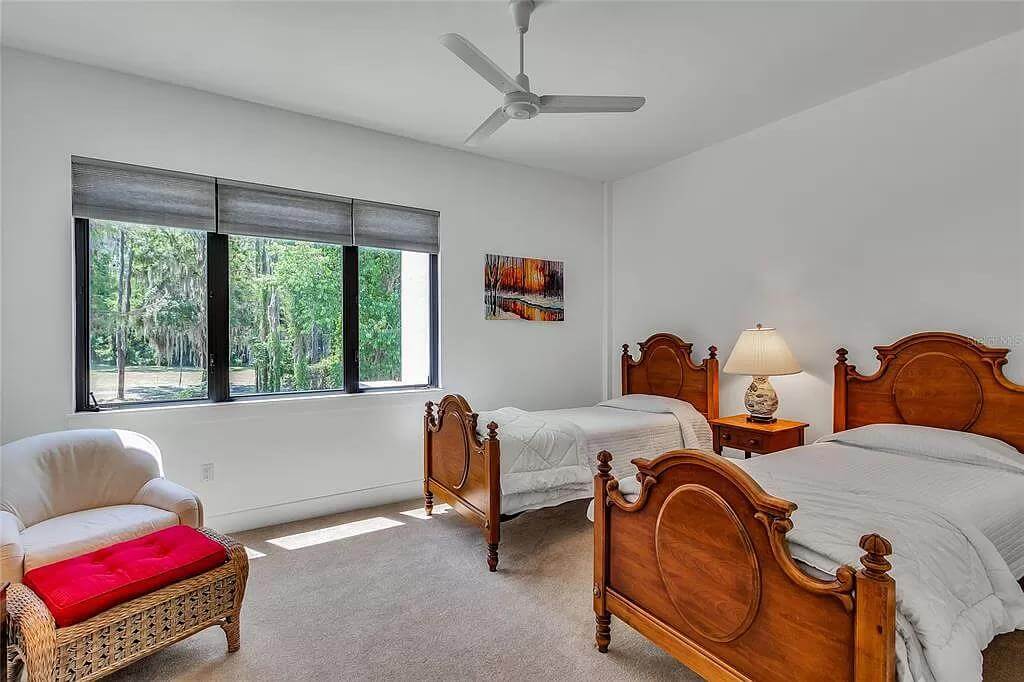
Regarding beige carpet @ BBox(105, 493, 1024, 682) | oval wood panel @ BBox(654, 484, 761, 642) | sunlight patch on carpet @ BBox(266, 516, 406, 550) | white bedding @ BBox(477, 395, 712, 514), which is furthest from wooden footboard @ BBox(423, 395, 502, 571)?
oval wood panel @ BBox(654, 484, 761, 642)

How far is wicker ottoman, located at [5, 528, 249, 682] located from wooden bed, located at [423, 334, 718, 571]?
125 cm

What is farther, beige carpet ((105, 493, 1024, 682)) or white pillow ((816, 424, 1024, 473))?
white pillow ((816, 424, 1024, 473))

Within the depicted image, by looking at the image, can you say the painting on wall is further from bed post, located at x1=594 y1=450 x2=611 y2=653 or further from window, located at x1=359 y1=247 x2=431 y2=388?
bed post, located at x1=594 y1=450 x2=611 y2=653

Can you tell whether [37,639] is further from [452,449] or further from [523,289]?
[523,289]

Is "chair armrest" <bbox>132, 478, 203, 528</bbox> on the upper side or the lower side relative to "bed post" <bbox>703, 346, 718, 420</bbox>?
lower

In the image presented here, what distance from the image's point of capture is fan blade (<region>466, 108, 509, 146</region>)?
2.52 metres

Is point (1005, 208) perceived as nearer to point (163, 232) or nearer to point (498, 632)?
point (498, 632)

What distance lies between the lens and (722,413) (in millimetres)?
4242

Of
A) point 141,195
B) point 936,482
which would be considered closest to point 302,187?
point 141,195

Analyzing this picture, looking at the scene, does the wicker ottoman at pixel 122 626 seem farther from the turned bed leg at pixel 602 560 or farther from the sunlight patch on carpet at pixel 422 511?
the sunlight patch on carpet at pixel 422 511

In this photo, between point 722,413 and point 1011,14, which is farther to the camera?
point 722,413

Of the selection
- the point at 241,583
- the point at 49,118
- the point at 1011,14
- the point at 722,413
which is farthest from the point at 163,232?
the point at 1011,14

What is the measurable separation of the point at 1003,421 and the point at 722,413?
1.75 meters

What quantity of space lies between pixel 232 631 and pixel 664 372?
3589 mm
